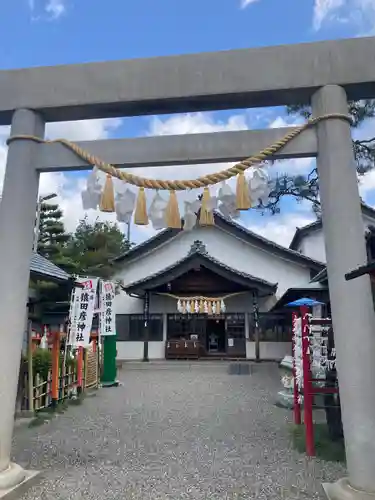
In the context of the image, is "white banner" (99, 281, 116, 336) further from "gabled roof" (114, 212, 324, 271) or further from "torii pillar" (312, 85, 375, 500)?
"gabled roof" (114, 212, 324, 271)

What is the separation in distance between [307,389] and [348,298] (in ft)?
7.65

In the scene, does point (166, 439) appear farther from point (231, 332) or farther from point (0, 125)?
point (231, 332)

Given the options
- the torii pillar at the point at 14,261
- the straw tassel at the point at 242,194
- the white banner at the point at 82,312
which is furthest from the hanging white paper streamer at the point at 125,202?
the white banner at the point at 82,312

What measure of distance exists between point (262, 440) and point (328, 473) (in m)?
1.53

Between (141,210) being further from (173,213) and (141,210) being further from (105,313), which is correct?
(105,313)

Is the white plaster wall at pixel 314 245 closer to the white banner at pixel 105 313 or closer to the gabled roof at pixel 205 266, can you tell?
the gabled roof at pixel 205 266

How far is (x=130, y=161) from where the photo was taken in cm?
408

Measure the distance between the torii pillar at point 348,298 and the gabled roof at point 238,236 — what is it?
1611cm

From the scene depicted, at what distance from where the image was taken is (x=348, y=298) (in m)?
3.47

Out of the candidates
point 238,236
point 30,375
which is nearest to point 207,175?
point 30,375

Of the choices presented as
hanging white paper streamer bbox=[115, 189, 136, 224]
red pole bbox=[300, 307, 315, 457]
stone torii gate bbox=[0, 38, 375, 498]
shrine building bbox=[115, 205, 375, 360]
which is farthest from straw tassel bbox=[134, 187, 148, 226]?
shrine building bbox=[115, 205, 375, 360]

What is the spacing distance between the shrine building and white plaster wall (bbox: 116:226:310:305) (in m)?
0.05

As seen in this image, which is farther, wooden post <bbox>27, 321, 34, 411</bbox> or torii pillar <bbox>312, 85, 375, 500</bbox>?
wooden post <bbox>27, 321, 34, 411</bbox>

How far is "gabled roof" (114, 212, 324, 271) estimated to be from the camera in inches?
773
